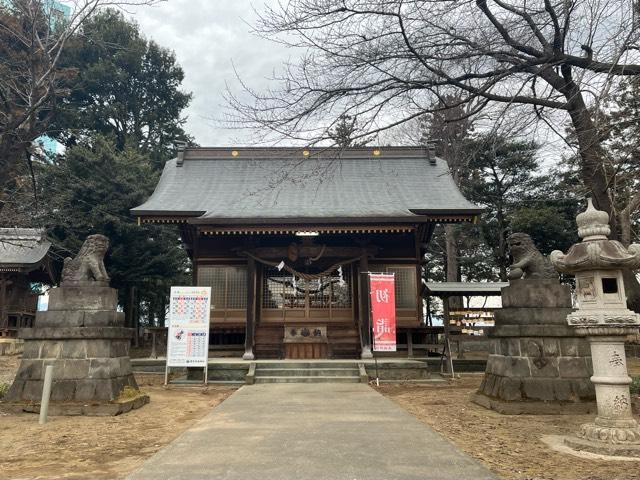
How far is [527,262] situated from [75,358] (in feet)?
24.1

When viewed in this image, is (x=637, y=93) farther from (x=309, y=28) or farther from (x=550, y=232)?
(x=550, y=232)

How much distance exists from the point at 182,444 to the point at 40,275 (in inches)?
891

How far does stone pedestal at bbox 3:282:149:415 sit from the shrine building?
546 centimetres

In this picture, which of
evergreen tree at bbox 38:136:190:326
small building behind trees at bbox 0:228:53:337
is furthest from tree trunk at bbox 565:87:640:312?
small building behind trees at bbox 0:228:53:337

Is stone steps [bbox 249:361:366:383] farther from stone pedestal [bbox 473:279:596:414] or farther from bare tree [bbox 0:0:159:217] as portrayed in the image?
bare tree [bbox 0:0:159:217]

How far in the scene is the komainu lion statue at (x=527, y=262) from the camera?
7.12 m

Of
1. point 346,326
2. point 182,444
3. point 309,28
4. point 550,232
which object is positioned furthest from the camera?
point 550,232

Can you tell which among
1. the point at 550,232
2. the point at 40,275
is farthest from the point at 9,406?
the point at 550,232


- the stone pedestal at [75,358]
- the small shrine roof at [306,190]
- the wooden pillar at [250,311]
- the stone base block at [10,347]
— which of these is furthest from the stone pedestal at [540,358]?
the stone base block at [10,347]

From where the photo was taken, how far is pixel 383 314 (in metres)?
10.8

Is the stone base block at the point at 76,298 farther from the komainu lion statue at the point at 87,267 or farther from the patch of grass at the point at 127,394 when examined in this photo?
the patch of grass at the point at 127,394

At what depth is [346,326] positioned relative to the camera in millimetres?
13562

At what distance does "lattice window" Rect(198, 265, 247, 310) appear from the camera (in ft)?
45.7

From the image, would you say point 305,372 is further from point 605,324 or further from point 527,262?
point 605,324
